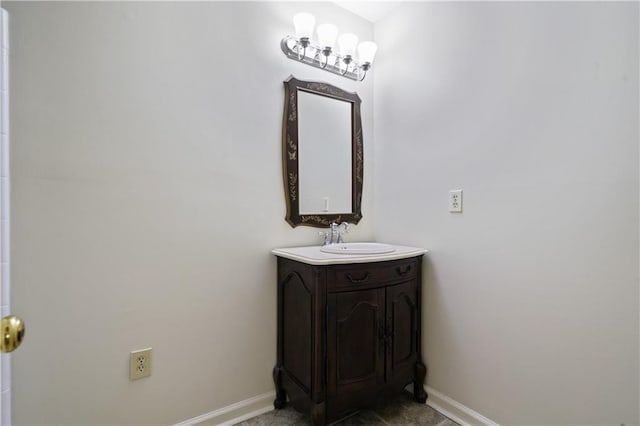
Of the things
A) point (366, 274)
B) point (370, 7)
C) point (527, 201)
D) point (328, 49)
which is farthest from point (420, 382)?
point (370, 7)

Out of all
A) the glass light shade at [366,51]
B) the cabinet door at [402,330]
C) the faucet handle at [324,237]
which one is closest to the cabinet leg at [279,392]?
the cabinet door at [402,330]

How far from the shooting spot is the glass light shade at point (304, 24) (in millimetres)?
1586

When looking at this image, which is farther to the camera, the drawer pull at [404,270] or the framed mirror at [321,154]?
the framed mirror at [321,154]

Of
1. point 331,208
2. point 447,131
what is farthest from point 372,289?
point 447,131

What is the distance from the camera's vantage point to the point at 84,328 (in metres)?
1.20

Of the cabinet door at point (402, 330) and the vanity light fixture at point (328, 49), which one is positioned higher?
the vanity light fixture at point (328, 49)

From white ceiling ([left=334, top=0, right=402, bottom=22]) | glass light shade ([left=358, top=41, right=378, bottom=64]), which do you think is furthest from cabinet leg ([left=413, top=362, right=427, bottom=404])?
white ceiling ([left=334, top=0, right=402, bottom=22])

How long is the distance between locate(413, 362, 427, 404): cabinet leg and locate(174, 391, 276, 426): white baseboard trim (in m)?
0.75

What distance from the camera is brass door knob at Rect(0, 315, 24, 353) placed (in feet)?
1.79

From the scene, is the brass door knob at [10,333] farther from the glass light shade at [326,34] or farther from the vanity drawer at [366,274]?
the glass light shade at [326,34]

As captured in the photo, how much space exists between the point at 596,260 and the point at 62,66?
81.1 inches

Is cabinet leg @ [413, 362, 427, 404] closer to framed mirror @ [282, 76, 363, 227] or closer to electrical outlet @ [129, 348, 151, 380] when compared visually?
framed mirror @ [282, 76, 363, 227]

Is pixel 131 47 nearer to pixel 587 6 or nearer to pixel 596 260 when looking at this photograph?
pixel 587 6

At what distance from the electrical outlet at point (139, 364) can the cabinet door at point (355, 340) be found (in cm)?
76
